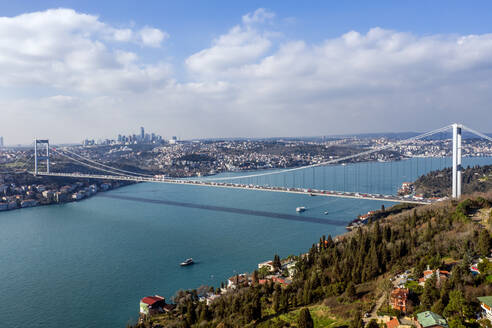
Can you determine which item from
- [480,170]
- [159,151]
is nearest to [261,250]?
[480,170]

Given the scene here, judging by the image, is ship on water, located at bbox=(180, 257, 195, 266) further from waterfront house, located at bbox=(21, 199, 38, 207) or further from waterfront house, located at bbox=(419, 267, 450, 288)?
waterfront house, located at bbox=(21, 199, 38, 207)

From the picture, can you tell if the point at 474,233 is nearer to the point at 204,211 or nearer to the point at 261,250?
the point at 261,250

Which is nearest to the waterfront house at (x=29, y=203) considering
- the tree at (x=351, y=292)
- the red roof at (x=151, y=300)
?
the red roof at (x=151, y=300)

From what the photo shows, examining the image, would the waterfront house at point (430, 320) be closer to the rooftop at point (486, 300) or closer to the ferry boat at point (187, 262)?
the rooftop at point (486, 300)

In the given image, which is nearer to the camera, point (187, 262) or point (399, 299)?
point (399, 299)

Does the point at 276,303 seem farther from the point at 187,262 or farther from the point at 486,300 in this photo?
the point at 187,262

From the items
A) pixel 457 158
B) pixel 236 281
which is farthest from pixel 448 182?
pixel 236 281
